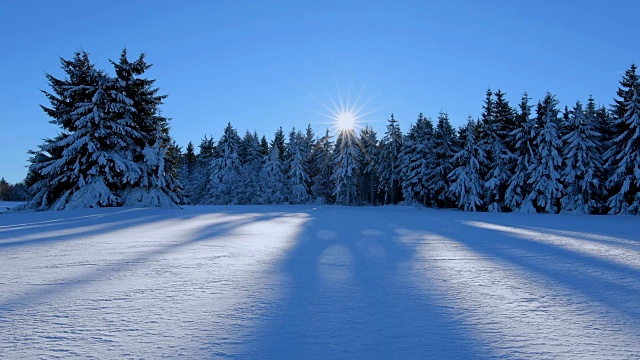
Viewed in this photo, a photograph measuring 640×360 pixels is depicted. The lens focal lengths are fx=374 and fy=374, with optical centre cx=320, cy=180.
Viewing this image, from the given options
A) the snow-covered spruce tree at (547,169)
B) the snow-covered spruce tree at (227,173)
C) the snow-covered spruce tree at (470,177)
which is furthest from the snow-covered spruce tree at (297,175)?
the snow-covered spruce tree at (547,169)

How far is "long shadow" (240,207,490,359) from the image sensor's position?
106 inches

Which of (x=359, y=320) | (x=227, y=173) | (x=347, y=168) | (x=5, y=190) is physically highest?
(x=347, y=168)

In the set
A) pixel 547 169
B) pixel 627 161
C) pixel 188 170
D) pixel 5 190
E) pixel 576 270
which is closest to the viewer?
pixel 576 270

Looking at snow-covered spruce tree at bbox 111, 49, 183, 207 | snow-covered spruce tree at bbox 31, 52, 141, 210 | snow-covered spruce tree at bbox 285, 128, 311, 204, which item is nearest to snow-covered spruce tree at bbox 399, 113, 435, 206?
snow-covered spruce tree at bbox 285, 128, 311, 204

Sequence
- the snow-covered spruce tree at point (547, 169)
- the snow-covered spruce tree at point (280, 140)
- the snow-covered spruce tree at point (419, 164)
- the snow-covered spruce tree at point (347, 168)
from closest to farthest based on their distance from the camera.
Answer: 1. the snow-covered spruce tree at point (547, 169)
2. the snow-covered spruce tree at point (419, 164)
3. the snow-covered spruce tree at point (347, 168)
4. the snow-covered spruce tree at point (280, 140)

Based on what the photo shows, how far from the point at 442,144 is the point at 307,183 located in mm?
23828

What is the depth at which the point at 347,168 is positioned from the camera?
50.0 metres

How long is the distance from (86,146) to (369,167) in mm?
40318

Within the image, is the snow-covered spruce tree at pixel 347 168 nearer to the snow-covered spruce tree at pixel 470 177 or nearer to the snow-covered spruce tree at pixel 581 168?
the snow-covered spruce tree at pixel 470 177

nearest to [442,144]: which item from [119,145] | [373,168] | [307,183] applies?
[373,168]

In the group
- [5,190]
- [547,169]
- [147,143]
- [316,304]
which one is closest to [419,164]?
[547,169]

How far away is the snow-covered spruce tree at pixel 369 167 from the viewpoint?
56.7 meters

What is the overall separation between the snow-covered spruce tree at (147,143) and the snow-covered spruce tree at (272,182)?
1036 inches

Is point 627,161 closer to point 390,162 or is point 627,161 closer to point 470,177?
point 470,177
